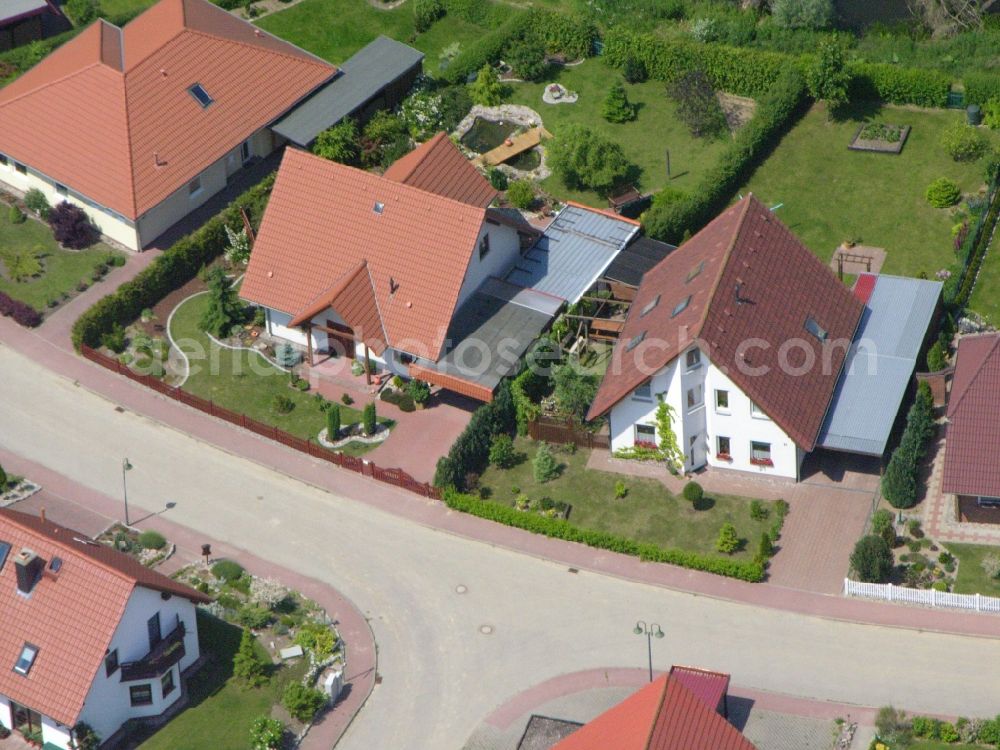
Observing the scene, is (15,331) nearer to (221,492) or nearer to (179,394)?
(179,394)

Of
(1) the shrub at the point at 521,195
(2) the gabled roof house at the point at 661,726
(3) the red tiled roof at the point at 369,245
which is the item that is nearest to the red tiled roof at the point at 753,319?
(3) the red tiled roof at the point at 369,245

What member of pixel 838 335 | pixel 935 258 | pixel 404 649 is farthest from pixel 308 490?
pixel 935 258

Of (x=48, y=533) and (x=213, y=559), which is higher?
(x=48, y=533)

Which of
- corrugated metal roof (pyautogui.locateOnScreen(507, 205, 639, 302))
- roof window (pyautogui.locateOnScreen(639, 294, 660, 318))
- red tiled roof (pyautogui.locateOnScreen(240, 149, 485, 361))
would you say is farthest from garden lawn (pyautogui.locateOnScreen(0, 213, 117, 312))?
roof window (pyautogui.locateOnScreen(639, 294, 660, 318))

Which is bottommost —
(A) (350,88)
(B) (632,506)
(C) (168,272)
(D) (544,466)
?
(B) (632,506)

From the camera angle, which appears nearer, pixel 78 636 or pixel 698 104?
pixel 78 636

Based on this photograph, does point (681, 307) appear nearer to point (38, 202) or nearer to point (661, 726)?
point (661, 726)

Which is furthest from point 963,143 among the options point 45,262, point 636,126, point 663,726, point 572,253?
point 45,262
